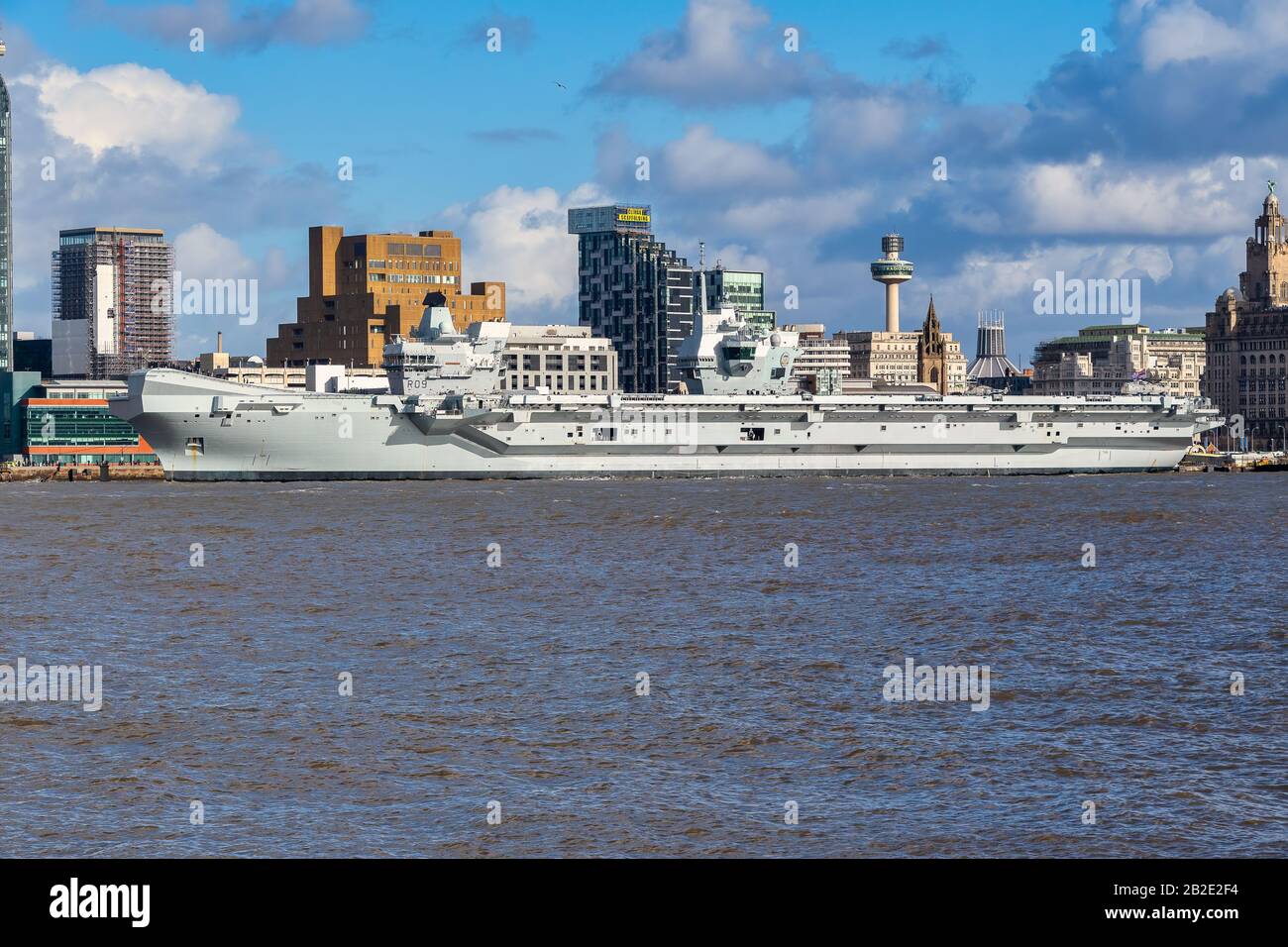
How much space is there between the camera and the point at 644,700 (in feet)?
65.9

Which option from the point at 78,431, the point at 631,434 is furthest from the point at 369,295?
the point at 631,434

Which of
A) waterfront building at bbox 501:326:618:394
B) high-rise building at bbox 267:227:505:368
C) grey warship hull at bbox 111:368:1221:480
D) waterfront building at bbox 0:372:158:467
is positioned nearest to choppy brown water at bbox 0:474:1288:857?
grey warship hull at bbox 111:368:1221:480

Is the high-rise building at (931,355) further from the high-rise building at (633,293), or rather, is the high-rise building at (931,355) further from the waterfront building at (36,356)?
the waterfront building at (36,356)

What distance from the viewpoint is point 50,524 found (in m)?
53.3

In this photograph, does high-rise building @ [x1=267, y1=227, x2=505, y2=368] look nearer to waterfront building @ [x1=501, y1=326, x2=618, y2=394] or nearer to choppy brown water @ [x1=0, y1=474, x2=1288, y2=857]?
waterfront building @ [x1=501, y1=326, x2=618, y2=394]

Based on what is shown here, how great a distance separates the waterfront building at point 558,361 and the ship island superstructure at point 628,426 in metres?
62.5

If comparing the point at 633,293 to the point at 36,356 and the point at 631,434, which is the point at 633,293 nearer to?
the point at 36,356

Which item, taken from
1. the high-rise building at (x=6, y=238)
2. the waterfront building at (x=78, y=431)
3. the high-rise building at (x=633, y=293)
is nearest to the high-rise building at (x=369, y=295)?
the high-rise building at (x=633, y=293)

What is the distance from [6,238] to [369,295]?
127ft

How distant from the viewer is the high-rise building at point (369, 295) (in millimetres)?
178750

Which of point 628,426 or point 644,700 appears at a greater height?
point 628,426

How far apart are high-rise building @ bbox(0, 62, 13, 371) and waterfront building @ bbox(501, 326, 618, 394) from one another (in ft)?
149

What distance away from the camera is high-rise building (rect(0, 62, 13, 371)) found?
152m

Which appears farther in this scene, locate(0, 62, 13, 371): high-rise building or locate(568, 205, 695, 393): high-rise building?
locate(568, 205, 695, 393): high-rise building
